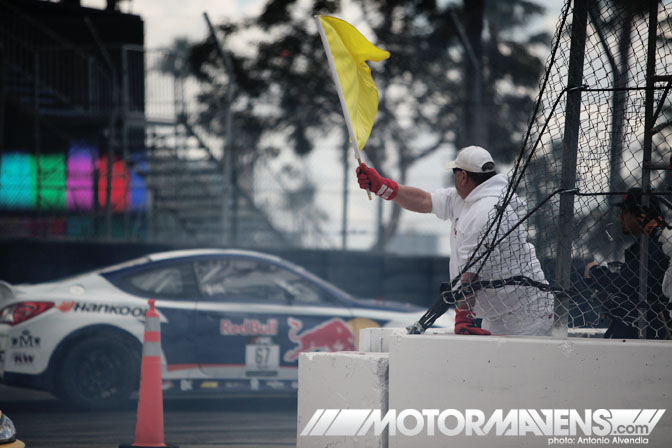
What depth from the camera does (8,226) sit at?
42.0 ft

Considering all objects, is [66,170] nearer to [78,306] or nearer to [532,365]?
[78,306]

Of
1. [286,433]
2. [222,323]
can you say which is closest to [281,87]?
[222,323]

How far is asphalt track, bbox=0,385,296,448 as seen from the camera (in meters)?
6.47

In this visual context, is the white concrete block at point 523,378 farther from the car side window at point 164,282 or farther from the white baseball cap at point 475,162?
the car side window at point 164,282

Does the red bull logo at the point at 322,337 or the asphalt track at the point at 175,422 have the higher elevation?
the red bull logo at the point at 322,337

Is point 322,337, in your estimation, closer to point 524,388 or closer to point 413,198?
point 413,198

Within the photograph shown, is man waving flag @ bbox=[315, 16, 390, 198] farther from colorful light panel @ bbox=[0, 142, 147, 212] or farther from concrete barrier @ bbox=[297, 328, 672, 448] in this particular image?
colorful light panel @ bbox=[0, 142, 147, 212]

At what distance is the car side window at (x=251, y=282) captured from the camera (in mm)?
8617

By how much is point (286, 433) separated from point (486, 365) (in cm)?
320

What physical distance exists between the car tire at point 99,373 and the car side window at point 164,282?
55 cm

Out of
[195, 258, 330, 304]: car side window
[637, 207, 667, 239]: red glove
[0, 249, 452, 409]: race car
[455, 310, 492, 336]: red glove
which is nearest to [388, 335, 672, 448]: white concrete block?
[455, 310, 492, 336]: red glove

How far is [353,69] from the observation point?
16.5 feet

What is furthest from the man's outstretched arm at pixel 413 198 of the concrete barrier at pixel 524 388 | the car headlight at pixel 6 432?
the car headlight at pixel 6 432

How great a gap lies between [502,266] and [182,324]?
4.30 metres
